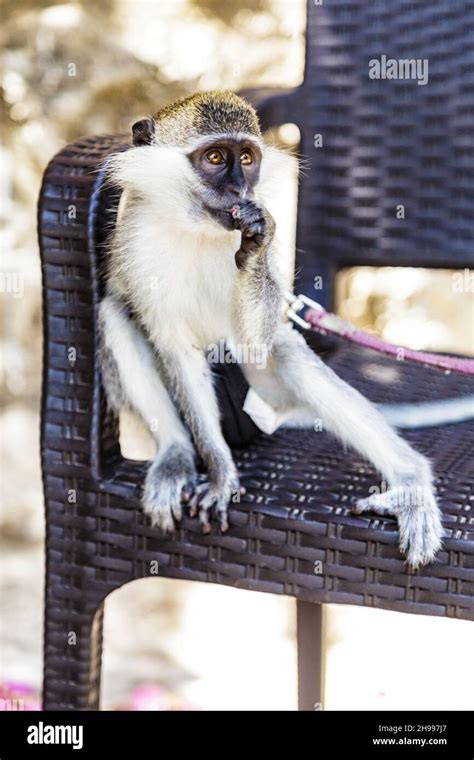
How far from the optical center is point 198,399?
1659 mm

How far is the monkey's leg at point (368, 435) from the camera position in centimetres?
132

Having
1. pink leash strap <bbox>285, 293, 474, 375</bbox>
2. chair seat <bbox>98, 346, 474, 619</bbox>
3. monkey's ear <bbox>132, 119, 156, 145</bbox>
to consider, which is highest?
monkey's ear <bbox>132, 119, 156, 145</bbox>

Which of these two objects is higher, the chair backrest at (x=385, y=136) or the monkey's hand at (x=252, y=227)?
the chair backrest at (x=385, y=136)

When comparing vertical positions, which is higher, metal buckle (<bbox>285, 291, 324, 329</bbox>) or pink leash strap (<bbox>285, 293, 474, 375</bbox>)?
metal buckle (<bbox>285, 291, 324, 329</bbox>)

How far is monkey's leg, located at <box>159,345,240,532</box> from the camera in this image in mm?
1586

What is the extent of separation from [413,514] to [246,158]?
594 mm

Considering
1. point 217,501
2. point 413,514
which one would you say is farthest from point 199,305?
point 413,514

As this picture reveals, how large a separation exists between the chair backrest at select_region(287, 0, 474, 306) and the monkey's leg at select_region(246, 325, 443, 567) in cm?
35

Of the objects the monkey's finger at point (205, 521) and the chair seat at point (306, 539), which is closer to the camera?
the chair seat at point (306, 539)

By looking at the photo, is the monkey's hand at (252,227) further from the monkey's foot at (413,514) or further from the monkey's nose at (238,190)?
the monkey's foot at (413,514)

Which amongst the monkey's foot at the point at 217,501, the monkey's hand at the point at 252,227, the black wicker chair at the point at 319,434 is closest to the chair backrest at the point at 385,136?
the black wicker chair at the point at 319,434

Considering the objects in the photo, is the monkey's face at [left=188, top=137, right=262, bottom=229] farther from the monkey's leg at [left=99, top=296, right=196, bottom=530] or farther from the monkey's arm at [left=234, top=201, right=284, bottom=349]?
the monkey's leg at [left=99, top=296, right=196, bottom=530]

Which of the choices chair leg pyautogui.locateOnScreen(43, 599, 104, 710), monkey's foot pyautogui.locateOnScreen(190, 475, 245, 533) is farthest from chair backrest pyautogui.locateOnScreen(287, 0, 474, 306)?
chair leg pyautogui.locateOnScreen(43, 599, 104, 710)

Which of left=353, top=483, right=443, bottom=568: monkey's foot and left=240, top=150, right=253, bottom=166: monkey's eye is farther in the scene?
left=240, top=150, right=253, bottom=166: monkey's eye
